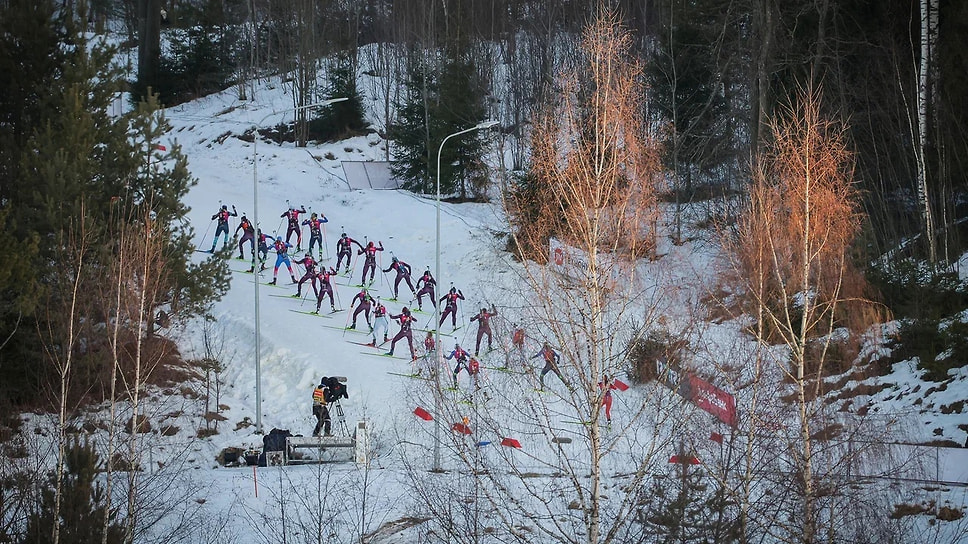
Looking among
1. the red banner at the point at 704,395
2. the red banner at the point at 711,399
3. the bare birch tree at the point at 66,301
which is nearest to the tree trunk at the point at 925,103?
the red banner at the point at 711,399

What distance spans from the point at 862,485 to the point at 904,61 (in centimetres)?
2085

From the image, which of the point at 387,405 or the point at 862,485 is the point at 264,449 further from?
the point at 862,485

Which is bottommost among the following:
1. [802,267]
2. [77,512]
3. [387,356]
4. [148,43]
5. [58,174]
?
[387,356]

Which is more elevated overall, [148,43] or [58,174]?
[148,43]

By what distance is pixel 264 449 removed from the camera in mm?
22125

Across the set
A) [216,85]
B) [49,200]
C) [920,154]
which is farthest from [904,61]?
[216,85]

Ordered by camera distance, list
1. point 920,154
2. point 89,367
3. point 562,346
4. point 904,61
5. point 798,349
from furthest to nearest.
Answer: point 904,61, point 920,154, point 89,367, point 798,349, point 562,346

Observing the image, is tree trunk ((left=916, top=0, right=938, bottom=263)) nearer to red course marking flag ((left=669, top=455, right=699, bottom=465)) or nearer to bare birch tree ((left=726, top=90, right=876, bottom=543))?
bare birch tree ((left=726, top=90, right=876, bottom=543))

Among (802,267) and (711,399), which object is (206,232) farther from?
(802,267)

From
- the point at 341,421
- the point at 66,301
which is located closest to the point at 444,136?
the point at 341,421

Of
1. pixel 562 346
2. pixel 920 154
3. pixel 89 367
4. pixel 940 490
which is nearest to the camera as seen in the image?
pixel 562 346

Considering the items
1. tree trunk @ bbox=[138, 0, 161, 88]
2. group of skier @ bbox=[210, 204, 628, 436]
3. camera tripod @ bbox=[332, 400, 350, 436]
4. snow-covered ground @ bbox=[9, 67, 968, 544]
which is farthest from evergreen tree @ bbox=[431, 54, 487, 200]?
camera tripod @ bbox=[332, 400, 350, 436]

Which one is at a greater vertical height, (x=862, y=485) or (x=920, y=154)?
(x=920, y=154)

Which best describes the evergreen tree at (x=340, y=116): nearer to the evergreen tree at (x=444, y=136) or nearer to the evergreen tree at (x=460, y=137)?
the evergreen tree at (x=444, y=136)
